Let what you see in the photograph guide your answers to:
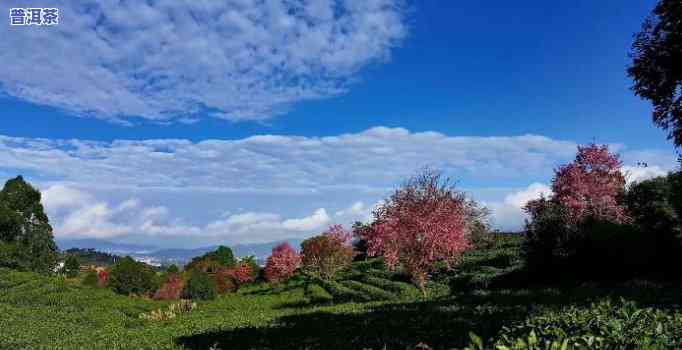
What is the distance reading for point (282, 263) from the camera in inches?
2184

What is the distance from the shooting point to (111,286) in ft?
158

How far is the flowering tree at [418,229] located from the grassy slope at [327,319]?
129 inches

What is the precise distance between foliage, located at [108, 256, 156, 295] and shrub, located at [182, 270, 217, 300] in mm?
7021

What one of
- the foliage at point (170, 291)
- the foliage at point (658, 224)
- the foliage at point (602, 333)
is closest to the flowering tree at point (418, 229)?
the foliage at point (658, 224)

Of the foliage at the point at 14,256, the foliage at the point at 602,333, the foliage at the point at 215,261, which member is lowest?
the foliage at the point at 602,333

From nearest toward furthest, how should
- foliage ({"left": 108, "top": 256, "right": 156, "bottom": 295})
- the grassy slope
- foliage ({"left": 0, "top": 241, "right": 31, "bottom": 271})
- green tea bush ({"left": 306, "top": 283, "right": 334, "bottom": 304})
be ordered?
the grassy slope, green tea bush ({"left": 306, "top": 283, "right": 334, "bottom": 304}), foliage ({"left": 108, "top": 256, "right": 156, "bottom": 295}), foliage ({"left": 0, "top": 241, "right": 31, "bottom": 271})

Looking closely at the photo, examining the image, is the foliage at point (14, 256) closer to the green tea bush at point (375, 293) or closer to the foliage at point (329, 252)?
the foliage at point (329, 252)

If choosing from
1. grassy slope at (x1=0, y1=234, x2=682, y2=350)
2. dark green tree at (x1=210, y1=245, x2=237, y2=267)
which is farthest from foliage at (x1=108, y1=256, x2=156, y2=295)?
dark green tree at (x1=210, y1=245, x2=237, y2=267)

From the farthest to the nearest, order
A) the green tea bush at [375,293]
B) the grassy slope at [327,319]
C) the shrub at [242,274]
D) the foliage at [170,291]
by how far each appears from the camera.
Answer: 1. the shrub at [242,274]
2. the foliage at [170,291]
3. the green tea bush at [375,293]
4. the grassy slope at [327,319]

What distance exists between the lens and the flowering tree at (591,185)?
106 ft

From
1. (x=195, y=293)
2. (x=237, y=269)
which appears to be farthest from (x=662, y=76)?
(x=237, y=269)

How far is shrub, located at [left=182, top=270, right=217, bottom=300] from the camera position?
141 feet

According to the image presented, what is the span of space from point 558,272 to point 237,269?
42275mm

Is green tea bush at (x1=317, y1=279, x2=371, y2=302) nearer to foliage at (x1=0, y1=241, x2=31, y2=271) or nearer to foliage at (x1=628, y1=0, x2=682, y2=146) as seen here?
foliage at (x1=628, y1=0, x2=682, y2=146)
